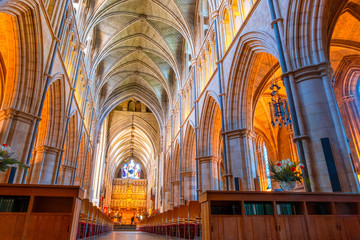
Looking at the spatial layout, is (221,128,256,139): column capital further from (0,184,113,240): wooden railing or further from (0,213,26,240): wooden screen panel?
(0,213,26,240): wooden screen panel

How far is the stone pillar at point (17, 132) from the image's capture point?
6746 millimetres

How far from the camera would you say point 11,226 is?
381 centimetres

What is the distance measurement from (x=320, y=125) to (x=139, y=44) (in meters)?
18.0

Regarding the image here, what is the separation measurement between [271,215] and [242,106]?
5708mm

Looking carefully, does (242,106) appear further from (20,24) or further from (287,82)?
(20,24)

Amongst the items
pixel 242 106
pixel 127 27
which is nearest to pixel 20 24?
pixel 242 106

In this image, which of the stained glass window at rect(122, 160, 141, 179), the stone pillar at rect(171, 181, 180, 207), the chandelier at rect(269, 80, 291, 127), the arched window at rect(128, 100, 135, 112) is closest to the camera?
the chandelier at rect(269, 80, 291, 127)

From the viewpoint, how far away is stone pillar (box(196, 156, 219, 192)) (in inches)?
482

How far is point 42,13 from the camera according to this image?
24.8 feet

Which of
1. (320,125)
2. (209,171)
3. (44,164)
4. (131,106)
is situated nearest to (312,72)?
(320,125)

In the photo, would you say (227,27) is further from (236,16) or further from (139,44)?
(139,44)

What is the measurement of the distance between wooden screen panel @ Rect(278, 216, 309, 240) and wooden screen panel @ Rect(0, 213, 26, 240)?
4085mm

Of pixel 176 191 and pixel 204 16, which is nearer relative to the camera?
pixel 204 16

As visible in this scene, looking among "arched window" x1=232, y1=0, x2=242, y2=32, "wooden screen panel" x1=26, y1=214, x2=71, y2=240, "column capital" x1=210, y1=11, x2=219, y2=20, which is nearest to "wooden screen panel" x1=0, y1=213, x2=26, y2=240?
"wooden screen panel" x1=26, y1=214, x2=71, y2=240
